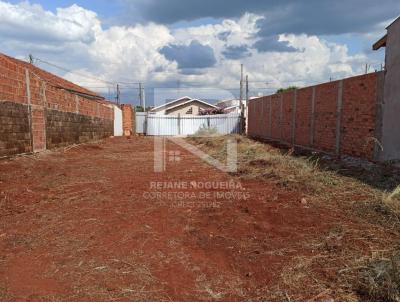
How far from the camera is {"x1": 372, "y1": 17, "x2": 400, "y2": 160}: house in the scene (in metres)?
6.61

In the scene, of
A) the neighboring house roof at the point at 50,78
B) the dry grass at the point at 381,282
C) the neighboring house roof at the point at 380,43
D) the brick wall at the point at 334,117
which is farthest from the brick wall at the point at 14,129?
the neighboring house roof at the point at 380,43

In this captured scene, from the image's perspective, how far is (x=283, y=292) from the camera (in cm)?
244

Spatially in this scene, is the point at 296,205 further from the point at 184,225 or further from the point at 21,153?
the point at 21,153

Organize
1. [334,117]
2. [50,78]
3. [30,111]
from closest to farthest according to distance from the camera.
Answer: [30,111]
[334,117]
[50,78]

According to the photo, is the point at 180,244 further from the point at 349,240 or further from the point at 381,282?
the point at 381,282

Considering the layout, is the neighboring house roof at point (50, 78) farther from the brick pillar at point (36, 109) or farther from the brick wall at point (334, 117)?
the brick wall at point (334, 117)

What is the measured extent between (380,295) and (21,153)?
8592 millimetres

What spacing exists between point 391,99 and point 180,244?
19.0 ft

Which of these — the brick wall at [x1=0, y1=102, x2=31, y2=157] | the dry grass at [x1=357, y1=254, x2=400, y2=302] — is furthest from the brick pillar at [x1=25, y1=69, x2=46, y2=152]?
the dry grass at [x1=357, y1=254, x2=400, y2=302]

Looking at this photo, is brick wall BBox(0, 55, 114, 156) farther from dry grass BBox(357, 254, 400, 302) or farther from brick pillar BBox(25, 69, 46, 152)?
dry grass BBox(357, 254, 400, 302)

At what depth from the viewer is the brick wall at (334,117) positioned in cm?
753

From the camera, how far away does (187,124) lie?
25.3m

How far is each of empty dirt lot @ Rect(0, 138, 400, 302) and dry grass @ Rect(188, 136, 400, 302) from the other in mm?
16

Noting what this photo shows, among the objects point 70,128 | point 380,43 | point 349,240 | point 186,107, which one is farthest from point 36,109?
point 186,107
